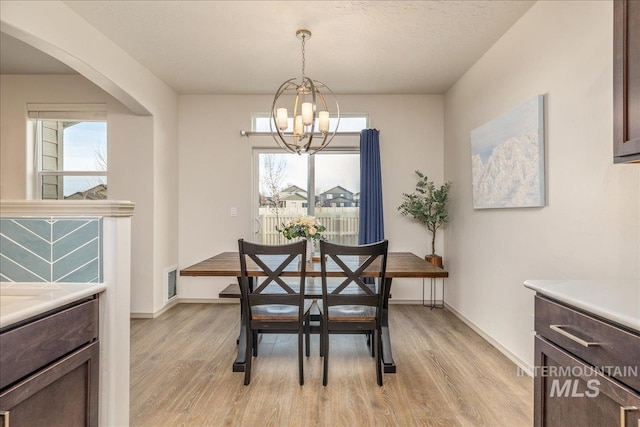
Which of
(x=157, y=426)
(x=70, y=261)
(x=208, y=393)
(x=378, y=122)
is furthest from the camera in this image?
(x=378, y=122)

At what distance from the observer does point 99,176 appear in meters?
3.96

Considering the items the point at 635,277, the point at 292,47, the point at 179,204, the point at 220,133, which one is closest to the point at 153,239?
the point at 179,204

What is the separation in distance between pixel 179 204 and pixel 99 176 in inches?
36.8

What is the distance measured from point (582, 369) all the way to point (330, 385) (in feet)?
5.22

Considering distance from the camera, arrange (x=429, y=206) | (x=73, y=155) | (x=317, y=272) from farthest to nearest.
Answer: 1. (x=429, y=206)
2. (x=73, y=155)
3. (x=317, y=272)

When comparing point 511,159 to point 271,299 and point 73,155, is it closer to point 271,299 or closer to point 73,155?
point 271,299

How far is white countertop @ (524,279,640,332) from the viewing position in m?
0.93

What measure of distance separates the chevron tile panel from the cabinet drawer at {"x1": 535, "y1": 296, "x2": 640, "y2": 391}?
172cm

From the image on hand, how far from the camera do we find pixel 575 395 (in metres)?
1.08

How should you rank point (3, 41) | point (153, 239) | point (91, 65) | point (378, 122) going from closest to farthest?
1. point (91, 65)
2. point (3, 41)
3. point (153, 239)
4. point (378, 122)

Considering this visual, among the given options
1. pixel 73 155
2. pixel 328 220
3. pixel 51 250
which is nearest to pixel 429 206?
pixel 328 220

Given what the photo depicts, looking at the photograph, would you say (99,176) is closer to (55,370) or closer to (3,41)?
(3,41)

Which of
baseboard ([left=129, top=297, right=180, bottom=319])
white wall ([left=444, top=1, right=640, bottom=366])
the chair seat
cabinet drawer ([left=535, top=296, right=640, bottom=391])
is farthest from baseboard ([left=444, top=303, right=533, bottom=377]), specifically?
baseboard ([left=129, top=297, right=180, bottom=319])

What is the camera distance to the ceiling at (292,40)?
98.5 inches
